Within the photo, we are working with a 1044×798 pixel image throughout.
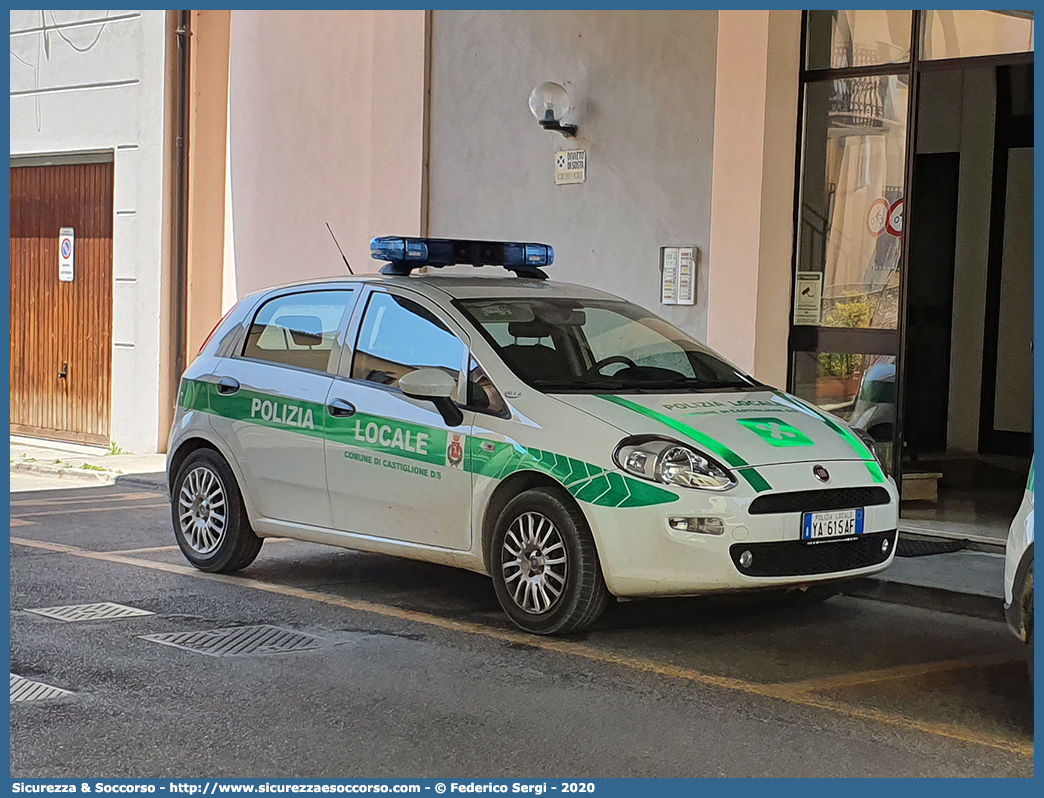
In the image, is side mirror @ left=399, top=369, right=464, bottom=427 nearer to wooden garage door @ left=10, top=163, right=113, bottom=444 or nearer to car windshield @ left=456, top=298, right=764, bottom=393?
car windshield @ left=456, top=298, right=764, bottom=393

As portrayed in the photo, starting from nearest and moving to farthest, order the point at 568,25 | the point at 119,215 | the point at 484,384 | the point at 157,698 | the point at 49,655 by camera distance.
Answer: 1. the point at 157,698
2. the point at 49,655
3. the point at 484,384
4. the point at 568,25
5. the point at 119,215

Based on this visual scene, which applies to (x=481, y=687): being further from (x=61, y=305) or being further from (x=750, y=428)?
(x=61, y=305)

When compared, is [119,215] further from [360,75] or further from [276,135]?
[360,75]

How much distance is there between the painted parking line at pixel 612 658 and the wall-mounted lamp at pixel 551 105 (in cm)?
502

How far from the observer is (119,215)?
15.3 metres

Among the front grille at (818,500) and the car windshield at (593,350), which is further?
the car windshield at (593,350)

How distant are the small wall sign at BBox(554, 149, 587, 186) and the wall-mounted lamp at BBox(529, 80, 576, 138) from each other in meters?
0.17

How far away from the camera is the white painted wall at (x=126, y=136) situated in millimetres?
14961

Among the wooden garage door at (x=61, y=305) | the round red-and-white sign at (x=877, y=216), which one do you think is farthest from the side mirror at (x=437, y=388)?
the wooden garage door at (x=61, y=305)

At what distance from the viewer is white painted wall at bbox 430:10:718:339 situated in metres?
11.2

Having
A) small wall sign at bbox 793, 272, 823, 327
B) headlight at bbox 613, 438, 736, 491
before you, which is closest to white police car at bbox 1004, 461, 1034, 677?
headlight at bbox 613, 438, 736, 491

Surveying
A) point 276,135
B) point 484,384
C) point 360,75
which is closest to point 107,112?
point 276,135

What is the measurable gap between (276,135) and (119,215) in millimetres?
2164

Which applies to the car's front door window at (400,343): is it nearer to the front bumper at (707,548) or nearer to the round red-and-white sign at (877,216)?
the front bumper at (707,548)
